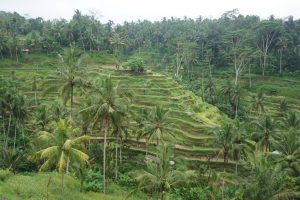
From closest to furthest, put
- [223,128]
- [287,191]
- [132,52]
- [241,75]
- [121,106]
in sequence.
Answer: [287,191], [121,106], [223,128], [241,75], [132,52]

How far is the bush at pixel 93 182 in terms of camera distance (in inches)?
1389

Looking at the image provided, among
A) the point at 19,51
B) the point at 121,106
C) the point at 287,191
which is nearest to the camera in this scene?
the point at 287,191

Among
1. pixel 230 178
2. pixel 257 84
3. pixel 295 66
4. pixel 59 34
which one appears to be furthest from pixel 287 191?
pixel 59 34

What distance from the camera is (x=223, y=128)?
153 ft

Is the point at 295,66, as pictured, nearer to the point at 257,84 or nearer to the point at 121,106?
the point at 257,84

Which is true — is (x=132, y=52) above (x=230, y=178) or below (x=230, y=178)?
above

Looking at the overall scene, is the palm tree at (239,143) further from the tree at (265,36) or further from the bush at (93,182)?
the tree at (265,36)

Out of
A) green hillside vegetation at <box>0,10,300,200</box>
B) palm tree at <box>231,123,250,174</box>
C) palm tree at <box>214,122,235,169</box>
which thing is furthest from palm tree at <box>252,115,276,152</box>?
palm tree at <box>214,122,235,169</box>

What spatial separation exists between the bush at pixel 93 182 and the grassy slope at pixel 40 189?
919 mm

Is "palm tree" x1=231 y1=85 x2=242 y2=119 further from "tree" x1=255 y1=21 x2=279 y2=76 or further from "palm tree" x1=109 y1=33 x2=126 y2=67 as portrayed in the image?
"palm tree" x1=109 y1=33 x2=126 y2=67

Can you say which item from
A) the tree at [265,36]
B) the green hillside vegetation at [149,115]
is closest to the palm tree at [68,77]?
the green hillside vegetation at [149,115]

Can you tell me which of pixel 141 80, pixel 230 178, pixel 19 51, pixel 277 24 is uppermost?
pixel 277 24

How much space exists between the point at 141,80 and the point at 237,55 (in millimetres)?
27164

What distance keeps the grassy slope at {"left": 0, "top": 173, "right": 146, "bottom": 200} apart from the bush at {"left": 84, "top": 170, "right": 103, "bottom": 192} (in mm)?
919
